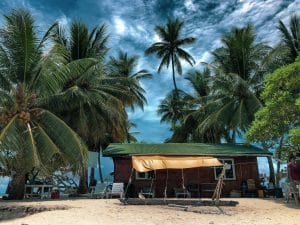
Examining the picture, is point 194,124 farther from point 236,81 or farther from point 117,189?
point 117,189

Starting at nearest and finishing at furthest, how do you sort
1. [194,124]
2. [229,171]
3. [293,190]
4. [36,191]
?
1. [293,190]
2. [229,171]
3. [36,191]
4. [194,124]

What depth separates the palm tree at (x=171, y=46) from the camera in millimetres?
40278

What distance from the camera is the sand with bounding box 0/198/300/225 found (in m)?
11.0

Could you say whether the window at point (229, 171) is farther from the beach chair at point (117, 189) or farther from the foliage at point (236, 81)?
the beach chair at point (117, 189)

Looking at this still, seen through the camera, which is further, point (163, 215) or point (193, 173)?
point (193, 173)

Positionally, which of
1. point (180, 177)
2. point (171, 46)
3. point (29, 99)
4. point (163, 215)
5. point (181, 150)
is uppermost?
point (171, 46)

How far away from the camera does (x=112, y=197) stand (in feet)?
63.3

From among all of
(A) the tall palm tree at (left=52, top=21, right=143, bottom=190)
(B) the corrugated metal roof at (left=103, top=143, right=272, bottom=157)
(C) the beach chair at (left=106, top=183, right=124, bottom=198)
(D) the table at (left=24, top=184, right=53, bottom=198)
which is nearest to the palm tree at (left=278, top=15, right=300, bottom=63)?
(B) the corrugated metal roof at (left=103, top=143, right=272, bottom=157)

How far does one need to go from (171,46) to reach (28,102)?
25315mm

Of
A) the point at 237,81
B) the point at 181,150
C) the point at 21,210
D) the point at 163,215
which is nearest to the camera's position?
the point at 163,215

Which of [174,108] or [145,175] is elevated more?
[174,108]

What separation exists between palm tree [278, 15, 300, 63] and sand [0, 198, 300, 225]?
12885mm

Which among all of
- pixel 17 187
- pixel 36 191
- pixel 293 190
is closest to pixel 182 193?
pixel 293 190

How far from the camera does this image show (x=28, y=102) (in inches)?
680
